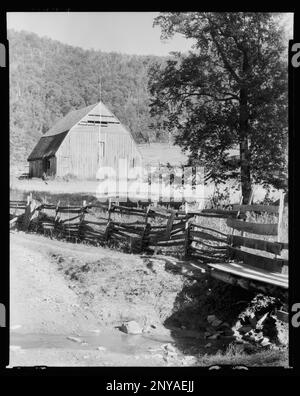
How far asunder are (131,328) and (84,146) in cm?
196

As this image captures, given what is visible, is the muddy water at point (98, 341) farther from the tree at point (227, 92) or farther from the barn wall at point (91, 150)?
the tree at point (227, 92)

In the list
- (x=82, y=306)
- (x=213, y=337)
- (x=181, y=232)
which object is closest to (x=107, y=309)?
(x=82, y=306)

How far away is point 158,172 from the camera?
16.1 ft

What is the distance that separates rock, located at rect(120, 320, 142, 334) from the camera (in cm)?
479

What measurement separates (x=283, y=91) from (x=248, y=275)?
83.2 inches

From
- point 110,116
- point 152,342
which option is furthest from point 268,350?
point 110,116

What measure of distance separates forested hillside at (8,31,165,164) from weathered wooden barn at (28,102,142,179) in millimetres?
95

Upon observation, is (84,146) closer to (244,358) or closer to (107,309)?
(107,309)

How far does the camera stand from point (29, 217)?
541 centimetres

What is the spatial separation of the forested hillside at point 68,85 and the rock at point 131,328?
196cm

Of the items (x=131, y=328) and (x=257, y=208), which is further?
(x=257, y=208)

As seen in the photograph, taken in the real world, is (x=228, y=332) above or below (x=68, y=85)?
below
